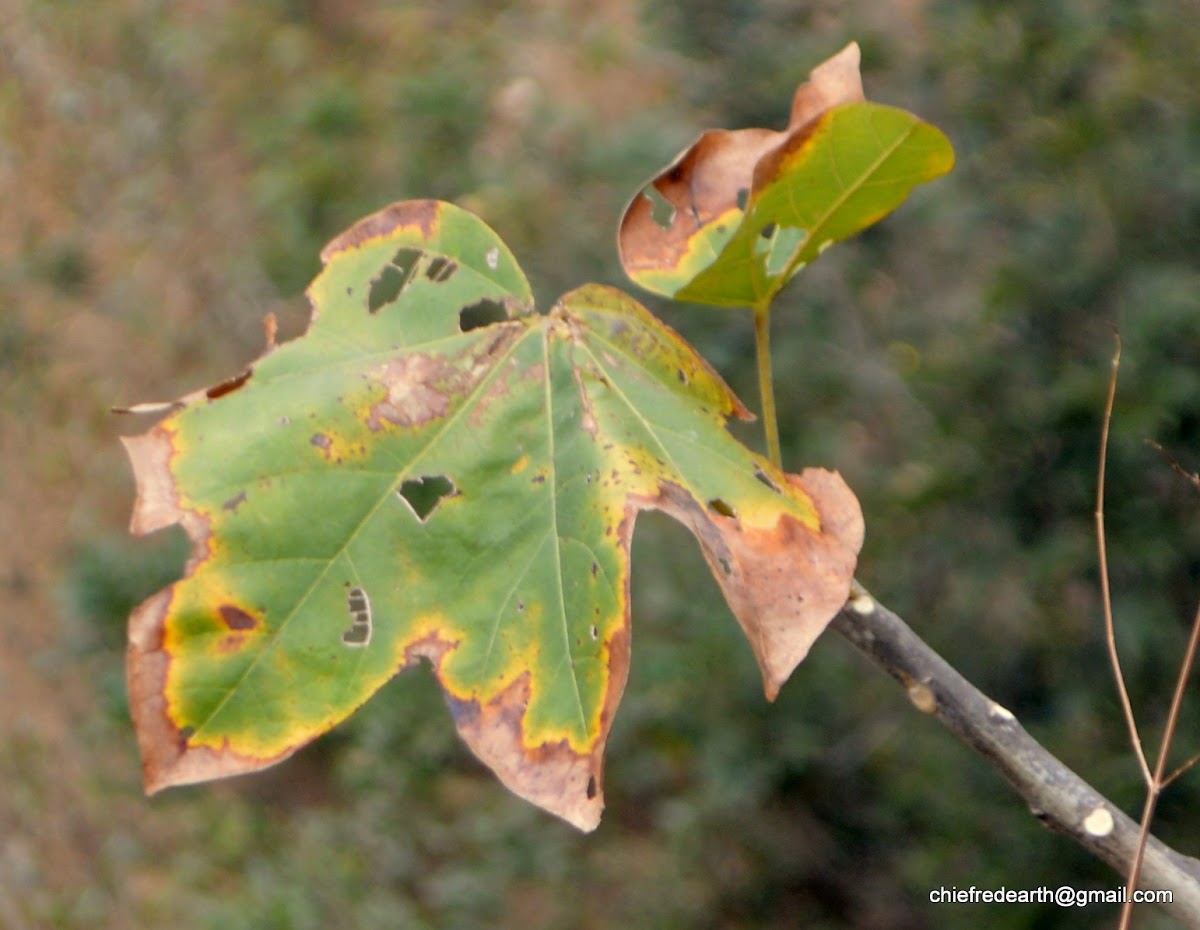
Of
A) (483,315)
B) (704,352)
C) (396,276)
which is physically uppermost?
(396,276)

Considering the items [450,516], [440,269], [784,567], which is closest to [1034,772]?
[784,567]

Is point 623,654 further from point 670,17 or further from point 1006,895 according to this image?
point 670,17

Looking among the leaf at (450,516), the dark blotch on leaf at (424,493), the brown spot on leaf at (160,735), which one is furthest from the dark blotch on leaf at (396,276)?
the brown spot on leaf at (160,735)

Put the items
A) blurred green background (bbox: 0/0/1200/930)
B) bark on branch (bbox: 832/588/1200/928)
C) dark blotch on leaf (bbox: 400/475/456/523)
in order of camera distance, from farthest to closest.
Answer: blurred green background (bbox: 0/0/1200/930) < dark blotch on leaf (bbox: 400/475/456/523) < bark on branch (bbox: 832/588/1200/928)

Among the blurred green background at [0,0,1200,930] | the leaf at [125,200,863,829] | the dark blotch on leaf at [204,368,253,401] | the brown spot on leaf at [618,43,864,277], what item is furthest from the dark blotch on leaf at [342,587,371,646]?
the blurred green background at [0,0,1200,930]

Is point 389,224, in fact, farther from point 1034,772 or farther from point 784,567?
point 1034,772

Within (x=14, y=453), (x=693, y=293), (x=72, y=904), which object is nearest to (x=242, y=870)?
(x=72, y=904)

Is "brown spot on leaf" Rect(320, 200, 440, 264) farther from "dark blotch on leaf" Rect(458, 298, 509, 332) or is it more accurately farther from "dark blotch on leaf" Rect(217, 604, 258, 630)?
"dark blotch on leaf" Rect(217, 604, 258, 630)
